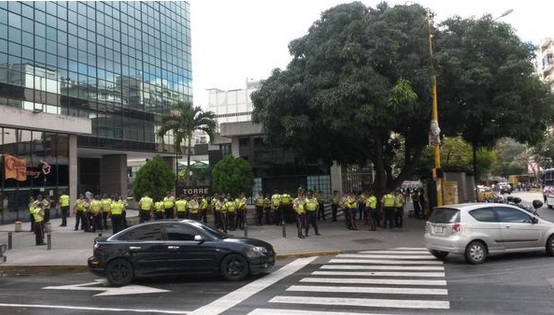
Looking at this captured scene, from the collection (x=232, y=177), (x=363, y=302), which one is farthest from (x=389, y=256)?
(x=232, y=177)

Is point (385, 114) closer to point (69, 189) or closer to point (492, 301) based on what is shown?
point (492, 301)

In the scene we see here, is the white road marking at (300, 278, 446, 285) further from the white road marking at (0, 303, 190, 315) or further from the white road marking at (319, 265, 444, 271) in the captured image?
the white road marking at (0, 303, 190, 315)

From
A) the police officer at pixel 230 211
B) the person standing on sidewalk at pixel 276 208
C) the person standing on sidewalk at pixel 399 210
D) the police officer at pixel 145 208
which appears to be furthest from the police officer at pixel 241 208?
the person standing on sidewalk at pixel 399 210

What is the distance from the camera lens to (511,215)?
1321cm

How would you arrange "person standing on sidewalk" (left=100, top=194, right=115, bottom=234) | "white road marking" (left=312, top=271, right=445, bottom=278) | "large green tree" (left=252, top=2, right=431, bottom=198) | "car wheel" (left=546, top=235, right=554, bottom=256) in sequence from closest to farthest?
"white road marking" (left=312, top=271, right=445, bottom=278), "car wheel" (left=546, top=235, right=554, bottom=256), "large green tree" (left=252, top=2, right=431, bottom=198), "person standing on sidewalk" (left=100, top=194, right=115, bottom=234)

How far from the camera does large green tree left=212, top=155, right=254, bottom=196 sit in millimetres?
26641

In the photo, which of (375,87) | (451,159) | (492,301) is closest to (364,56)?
(375,87)

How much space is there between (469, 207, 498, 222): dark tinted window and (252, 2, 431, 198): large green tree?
7.39 m

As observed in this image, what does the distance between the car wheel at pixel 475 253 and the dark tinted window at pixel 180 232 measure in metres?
6.55

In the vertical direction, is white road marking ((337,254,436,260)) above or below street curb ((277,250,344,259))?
below

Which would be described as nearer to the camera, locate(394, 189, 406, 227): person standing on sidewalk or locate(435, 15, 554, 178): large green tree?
locate(435, 15, 554, 178): large green tree

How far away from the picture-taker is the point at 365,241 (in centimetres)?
A: 1798

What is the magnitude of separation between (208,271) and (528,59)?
17.4 m

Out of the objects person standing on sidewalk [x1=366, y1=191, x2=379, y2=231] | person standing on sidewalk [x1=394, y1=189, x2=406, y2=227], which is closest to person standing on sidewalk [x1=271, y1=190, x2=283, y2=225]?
person standing on sidewalk [x1=366, y1=191, x2=379, y2=231]
